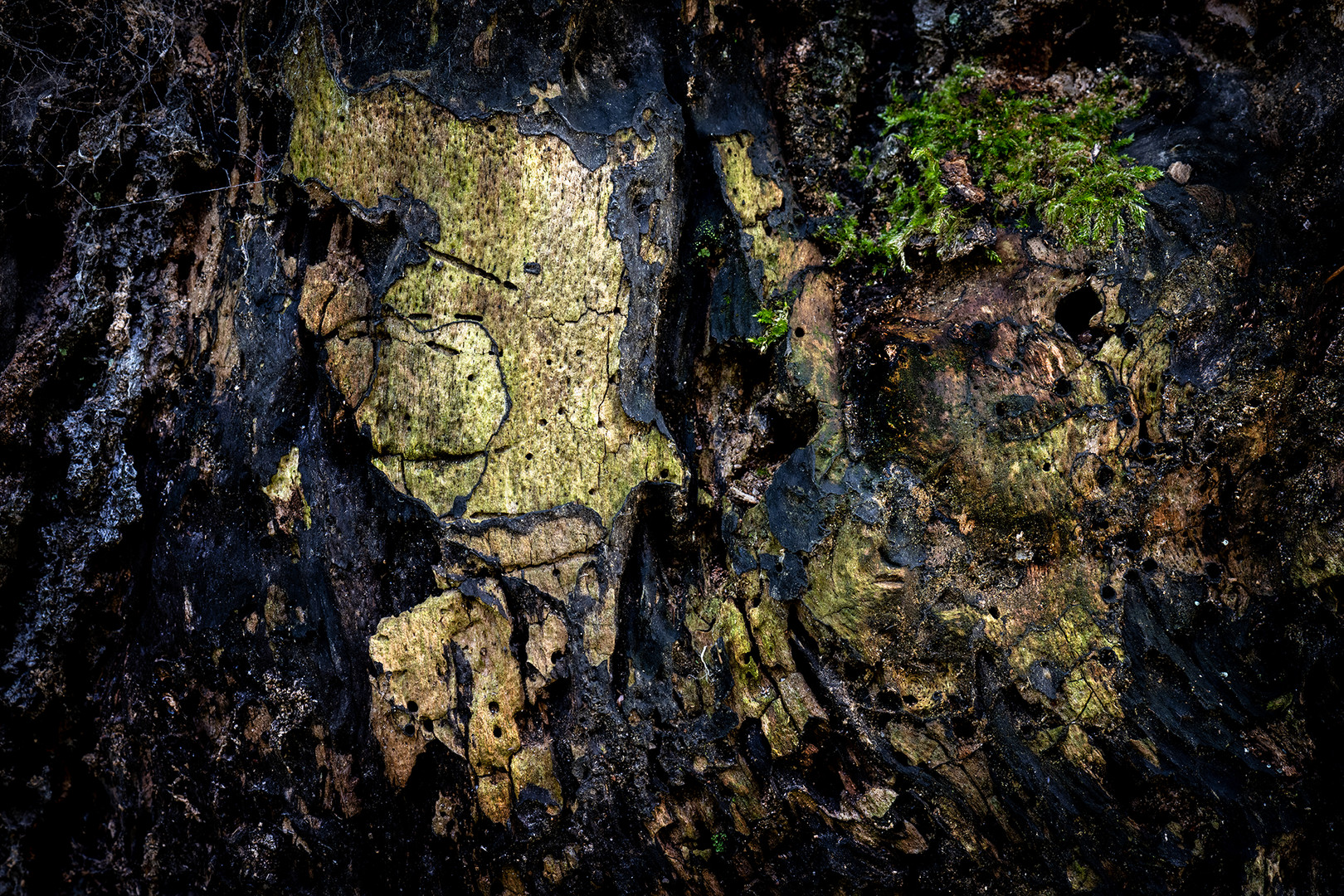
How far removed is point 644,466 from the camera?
2191 millimetres

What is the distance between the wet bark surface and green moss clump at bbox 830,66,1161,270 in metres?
0.09

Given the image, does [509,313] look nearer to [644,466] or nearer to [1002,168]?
[644,466]

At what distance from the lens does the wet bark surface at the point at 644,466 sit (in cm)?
201

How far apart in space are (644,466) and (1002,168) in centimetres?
149

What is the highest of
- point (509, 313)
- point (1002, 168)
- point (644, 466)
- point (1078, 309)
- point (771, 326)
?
point (1002, 168)

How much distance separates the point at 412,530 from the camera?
7.29ft

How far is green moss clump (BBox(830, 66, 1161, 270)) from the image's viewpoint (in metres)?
2.11

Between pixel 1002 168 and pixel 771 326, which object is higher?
pixel 1002 168

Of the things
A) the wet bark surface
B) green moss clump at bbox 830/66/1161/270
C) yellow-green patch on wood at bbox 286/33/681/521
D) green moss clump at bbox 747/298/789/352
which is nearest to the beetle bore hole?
the wet bark surface

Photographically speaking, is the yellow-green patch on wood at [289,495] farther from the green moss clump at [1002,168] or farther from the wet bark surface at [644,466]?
the green moss clump at [1002,168]

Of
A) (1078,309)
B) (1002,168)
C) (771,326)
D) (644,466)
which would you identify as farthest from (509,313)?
(1078,309)

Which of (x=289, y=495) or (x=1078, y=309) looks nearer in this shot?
(x=1078, y=309)

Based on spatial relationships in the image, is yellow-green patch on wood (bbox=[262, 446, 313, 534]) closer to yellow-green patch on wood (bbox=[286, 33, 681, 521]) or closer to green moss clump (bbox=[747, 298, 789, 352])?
yellow-green patch on wood (bbox=[286, 33, 681, 521])

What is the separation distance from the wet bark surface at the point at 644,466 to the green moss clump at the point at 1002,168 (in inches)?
3.5
